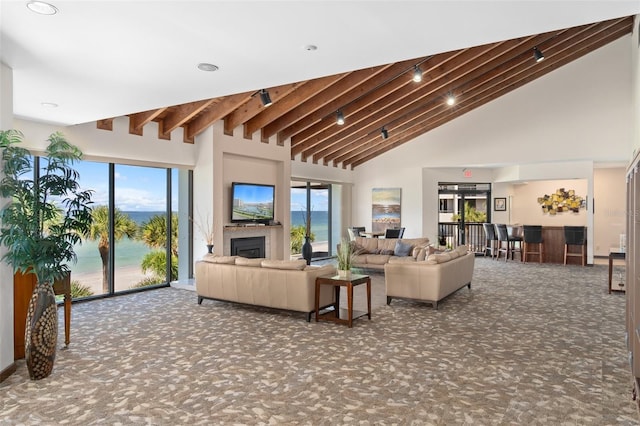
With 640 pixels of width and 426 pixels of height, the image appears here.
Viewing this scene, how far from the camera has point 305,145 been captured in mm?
10820

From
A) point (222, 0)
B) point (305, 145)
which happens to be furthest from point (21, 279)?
point (305, 145)

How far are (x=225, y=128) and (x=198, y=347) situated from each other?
481cm

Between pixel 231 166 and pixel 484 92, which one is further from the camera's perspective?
pixel 484 92

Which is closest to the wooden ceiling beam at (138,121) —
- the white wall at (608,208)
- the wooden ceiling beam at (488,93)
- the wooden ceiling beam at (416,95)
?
the wooden ceiling beam at (416,95)

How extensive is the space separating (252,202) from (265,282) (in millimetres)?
3391

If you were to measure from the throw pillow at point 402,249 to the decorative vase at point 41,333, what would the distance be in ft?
23.0

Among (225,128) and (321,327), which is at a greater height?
(225,128)

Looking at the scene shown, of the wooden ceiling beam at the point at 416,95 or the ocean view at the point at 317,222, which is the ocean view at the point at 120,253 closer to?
the wooden ceiling beam at the point at 416,95

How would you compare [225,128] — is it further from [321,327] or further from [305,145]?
[321,327]

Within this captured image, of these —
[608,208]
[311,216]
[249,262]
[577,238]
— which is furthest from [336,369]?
[608,208]

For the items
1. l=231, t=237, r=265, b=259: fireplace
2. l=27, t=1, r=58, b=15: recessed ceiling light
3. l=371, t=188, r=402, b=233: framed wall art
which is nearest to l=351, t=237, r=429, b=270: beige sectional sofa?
l=231, t=237, r=265, b=259: fireplace

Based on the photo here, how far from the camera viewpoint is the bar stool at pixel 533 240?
1134cm

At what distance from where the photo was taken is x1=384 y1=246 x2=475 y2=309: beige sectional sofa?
625cm

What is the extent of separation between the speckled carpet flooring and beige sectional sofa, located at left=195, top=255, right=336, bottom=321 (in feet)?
0.75
